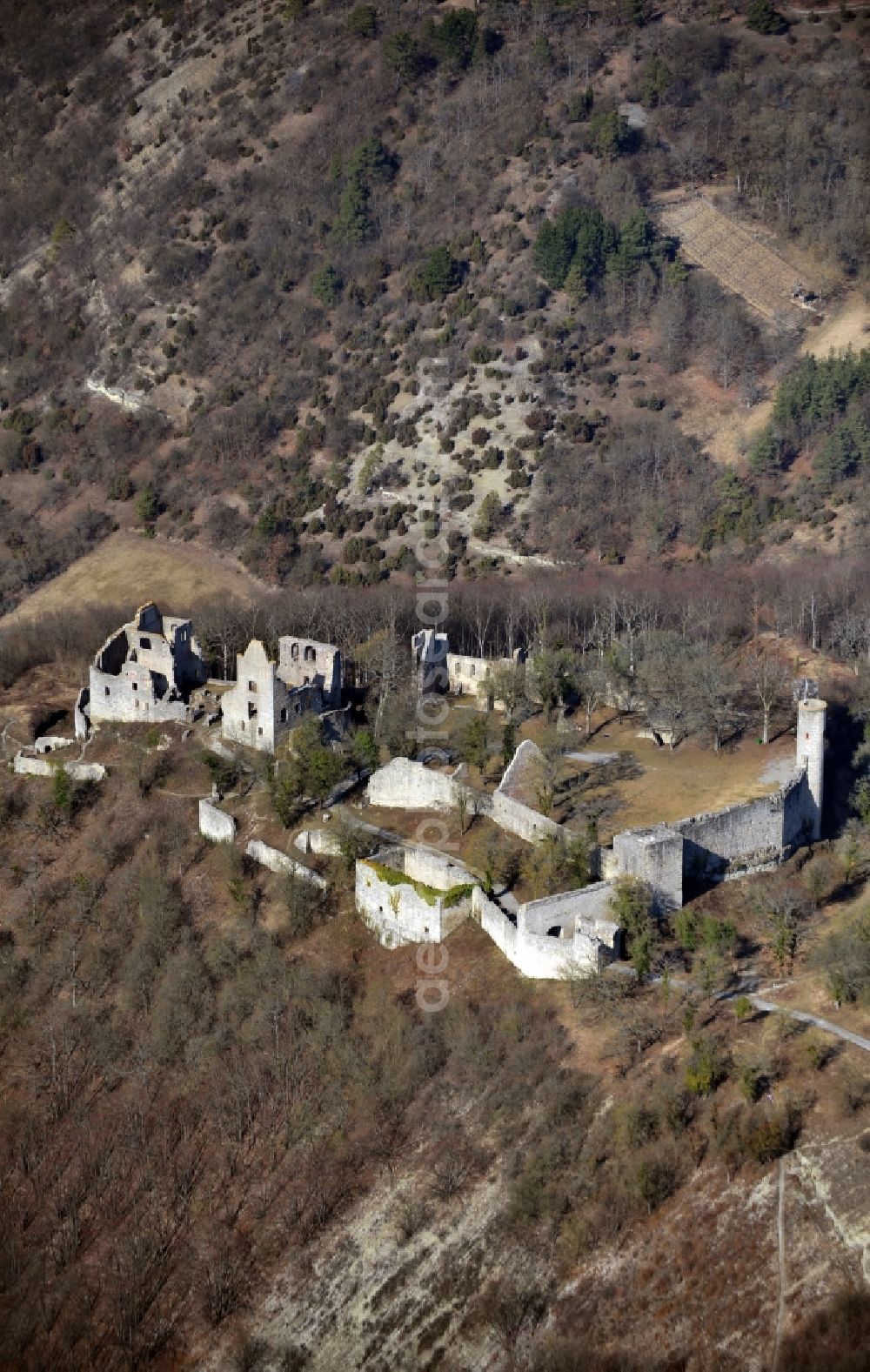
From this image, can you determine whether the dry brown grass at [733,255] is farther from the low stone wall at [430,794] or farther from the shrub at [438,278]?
the low stone wall at [430,794]

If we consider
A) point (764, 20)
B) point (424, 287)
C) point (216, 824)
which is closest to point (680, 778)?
point (216, 824)

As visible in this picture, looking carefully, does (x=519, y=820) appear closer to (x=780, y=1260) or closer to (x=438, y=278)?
(x=780, y=1260)

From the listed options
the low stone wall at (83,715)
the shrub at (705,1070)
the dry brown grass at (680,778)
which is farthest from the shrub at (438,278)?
the shrub at (705,1070)

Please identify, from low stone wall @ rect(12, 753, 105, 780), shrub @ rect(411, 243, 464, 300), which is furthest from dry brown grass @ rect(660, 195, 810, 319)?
low stone wall @ rect(12, 753, 105, 780)

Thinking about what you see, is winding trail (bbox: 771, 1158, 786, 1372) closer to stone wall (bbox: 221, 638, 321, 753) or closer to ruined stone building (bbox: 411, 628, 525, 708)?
stone wall (bbox: 221, 638, 321, 753)

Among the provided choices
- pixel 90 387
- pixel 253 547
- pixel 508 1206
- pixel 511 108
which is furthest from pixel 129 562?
pixel 508 1206
